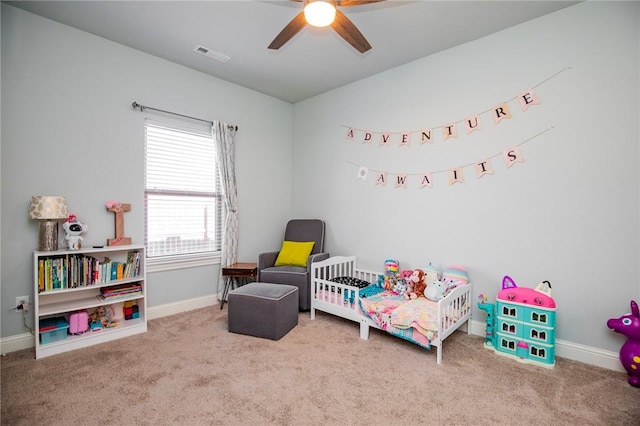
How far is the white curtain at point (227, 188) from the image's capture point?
→ 3.64 meters

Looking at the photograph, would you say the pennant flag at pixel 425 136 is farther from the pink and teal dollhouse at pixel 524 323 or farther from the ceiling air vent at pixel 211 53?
the ceiling air vent at pixel 211 53

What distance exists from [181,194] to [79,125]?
1.10m

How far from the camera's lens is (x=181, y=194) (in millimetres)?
3428

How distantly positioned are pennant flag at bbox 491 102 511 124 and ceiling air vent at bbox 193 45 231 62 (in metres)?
2.70

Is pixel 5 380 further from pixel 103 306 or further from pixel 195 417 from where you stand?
pixel 195 417

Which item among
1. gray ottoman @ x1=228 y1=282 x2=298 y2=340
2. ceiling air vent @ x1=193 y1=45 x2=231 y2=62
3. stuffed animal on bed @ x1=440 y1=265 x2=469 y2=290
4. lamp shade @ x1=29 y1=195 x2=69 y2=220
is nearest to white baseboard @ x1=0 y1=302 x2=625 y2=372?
stuffed animal on bed @ x1=440 y1=265 x2=469 y2=290

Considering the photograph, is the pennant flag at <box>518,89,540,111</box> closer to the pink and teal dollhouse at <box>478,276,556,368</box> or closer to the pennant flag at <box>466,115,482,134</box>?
the pennant flag at <box>466,115,482,134</box>

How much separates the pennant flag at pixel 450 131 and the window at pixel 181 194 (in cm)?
267

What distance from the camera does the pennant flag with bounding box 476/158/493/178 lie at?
2701 millimetres

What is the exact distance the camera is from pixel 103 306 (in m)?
2.76

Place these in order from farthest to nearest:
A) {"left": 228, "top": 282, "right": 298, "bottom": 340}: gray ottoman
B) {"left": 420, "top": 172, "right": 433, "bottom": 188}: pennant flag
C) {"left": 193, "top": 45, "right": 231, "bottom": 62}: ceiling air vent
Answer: {"left": 420, "top": 172, "right": 433, "bottom": 188}: pennant flag → {"left": 193, "top": 45, "right": 231, "bottom": 62}: ceiling air vent → {"left": 228, "top": 282, "right": 298, "bottom": 340}: gray ottoman

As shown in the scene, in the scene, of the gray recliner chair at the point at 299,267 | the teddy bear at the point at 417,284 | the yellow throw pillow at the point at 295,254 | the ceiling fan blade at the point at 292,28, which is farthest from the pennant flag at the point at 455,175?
the ceiling fan blade at the point at 292,28

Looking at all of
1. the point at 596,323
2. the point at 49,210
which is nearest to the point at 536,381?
the point at 596,323

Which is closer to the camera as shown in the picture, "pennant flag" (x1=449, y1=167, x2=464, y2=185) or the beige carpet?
the beige carpet
